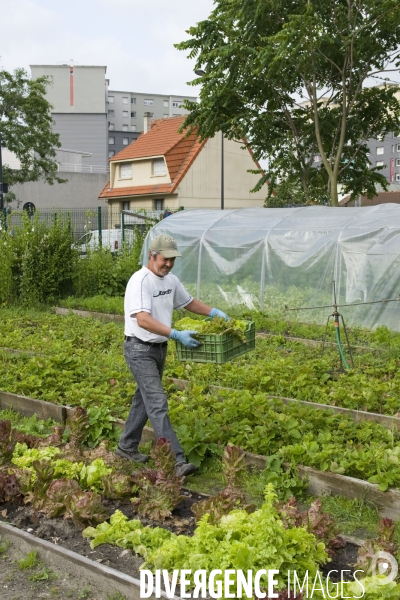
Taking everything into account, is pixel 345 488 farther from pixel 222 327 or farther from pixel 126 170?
pixel 126 170

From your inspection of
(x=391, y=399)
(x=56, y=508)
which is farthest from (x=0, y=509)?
(x=391, y=399)

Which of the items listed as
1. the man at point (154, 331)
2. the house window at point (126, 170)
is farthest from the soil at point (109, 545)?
the house window at point (126, 170)

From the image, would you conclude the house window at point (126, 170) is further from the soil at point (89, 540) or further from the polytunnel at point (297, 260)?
the soil at point (89, 540)

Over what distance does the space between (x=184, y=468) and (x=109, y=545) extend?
1398 mm

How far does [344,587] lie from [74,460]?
8.70 ft

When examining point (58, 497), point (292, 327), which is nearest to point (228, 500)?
point (58, 497)

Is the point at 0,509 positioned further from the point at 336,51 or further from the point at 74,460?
the point at 336,51

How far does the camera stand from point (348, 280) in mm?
13625

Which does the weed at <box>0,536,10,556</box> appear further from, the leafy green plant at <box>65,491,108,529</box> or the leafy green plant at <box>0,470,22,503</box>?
the leafy green plant at <box>0,470,22,503</box>

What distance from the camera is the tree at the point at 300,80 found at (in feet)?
61.9

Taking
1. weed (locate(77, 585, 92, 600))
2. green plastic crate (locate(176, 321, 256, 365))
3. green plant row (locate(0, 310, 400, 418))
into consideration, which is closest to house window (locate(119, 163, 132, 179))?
green plant row (locate(0, 310, 400, 418))

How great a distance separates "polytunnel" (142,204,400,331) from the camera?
1321cm

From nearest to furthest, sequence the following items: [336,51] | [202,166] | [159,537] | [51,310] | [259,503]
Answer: [159,537], [259,503], [51,310], [336,51], [202,166]

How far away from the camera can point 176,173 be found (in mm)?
41469
